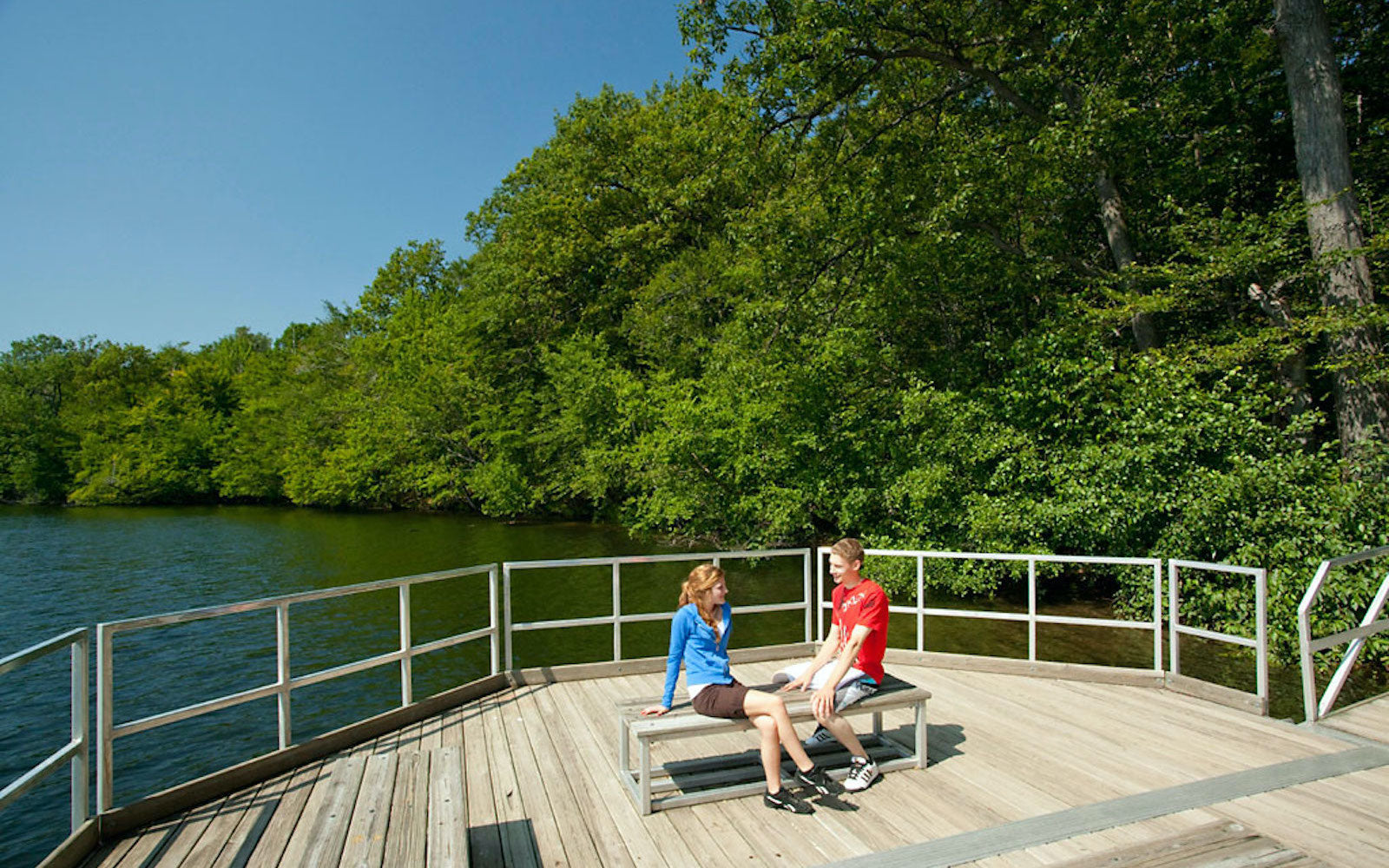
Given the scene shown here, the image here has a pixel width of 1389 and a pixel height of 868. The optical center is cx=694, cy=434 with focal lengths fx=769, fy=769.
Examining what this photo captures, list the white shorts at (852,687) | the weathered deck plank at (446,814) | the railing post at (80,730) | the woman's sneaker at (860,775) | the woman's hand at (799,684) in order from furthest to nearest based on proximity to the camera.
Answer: the woman's hand at (799,684) → the white shorts at (852,687) → the woman's sneaker at (860,775) → the railing post at (80,730) → the weathered deck plank at (446,814)

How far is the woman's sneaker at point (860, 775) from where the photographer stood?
4.39 m

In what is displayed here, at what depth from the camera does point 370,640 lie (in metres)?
14.4

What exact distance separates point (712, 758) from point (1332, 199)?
37.7ft

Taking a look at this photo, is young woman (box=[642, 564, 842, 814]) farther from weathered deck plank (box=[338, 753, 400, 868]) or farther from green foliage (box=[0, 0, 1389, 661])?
green foliage (box=[0, 0, 1389, 661])

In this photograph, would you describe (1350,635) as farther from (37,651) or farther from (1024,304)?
(1024,304)

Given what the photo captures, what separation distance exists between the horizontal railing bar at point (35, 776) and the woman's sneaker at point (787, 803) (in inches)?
131

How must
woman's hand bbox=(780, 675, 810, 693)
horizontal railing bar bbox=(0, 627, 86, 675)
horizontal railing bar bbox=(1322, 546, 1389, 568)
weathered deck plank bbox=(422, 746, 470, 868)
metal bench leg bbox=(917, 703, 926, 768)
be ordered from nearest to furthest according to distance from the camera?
weathered deck plank bbox=(422, 746, 470, 868) < horizontal railing bar bbox=(0, 627, 86, 675) < woman's hand bbox=(780, 675, 810, 693) < metal bench leg bbox=(917, 703, 926, 768) < horizontal railing bar bbox=(1322, 546, 1389, 568)

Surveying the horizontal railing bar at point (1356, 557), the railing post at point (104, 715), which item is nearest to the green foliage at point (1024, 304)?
the horizontal railing bar at point (1356, 557)

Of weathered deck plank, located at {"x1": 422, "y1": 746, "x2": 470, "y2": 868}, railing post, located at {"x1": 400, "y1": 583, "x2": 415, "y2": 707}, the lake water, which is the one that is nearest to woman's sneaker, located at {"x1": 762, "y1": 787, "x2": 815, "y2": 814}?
weathered deck plank, located at {"x1": 422, "y1": 746, "x2": 470, "y2": 868}

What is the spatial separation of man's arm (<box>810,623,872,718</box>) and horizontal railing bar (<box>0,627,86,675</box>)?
3730 millimetres

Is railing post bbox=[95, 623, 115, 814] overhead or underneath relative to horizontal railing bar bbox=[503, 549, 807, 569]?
underneath

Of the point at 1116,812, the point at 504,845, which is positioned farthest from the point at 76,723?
the point at 1116,812

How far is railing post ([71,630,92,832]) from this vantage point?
3.95 meters

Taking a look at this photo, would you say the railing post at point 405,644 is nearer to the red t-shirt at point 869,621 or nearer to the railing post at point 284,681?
the railing post at point 284,681
